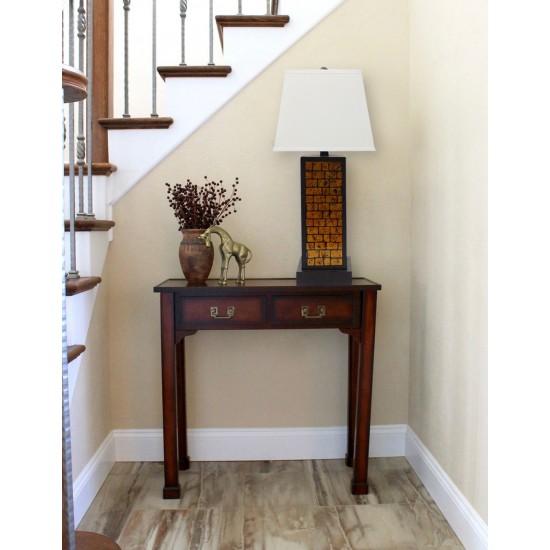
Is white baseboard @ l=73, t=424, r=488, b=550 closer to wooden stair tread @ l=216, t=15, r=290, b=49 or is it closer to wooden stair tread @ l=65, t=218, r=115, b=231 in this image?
wooden stair tread @ l=65, t=218, r=115, b=231

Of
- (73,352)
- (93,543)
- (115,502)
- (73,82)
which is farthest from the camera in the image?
(115,502)

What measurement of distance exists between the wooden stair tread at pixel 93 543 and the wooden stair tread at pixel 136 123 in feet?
5.26

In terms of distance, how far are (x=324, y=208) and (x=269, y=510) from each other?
44.3 inches

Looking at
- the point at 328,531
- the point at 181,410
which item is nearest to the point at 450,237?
the point at 328,531

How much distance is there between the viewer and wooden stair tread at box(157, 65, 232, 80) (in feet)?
8.07

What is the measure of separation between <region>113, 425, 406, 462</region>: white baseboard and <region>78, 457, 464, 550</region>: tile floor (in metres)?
0.05

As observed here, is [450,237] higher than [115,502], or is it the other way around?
[450,237]

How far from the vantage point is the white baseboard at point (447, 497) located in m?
1.77

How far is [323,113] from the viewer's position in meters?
2.21

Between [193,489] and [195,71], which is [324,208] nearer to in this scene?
[195,71]

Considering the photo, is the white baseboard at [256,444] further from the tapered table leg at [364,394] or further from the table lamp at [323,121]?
the table lamp at [323,121]

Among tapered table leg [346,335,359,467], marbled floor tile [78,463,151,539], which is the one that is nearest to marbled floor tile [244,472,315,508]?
tapered table leg [346,335,359,467]

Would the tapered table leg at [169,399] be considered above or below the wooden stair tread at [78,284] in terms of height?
below

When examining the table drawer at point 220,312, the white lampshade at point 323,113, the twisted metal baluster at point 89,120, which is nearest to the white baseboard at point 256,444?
the table drawer at point 220,312
